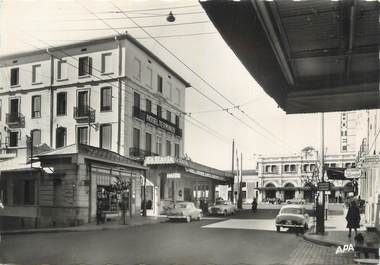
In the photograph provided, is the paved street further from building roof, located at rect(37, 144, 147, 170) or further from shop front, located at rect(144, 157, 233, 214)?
shop front, located at rect(144, 157, 233, 214)

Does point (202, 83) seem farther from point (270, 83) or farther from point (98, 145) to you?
point (98, 145)

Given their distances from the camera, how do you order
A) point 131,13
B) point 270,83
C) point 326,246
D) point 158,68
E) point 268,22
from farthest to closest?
1. point 158,68
2. point 326,246
3. point 131,13
4. point 270,83
5. point 268,22

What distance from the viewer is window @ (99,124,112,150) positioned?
15.1 m

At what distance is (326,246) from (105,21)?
969 centimetres

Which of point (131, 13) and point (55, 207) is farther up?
point (131, 13)

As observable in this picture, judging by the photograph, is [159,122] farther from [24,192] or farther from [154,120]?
[24,192]

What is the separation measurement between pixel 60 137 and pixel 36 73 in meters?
2.56

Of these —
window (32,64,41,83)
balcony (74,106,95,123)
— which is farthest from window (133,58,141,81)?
window (32,64,41,83)

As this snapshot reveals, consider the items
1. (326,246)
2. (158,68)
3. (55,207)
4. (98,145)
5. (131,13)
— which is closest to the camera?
(131,13)

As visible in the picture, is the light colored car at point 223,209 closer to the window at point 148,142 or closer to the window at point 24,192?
the window at point 148,142

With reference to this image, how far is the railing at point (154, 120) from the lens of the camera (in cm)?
1676

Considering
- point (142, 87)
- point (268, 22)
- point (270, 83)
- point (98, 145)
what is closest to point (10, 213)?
point (98, 145)

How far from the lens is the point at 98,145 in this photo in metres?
16.6

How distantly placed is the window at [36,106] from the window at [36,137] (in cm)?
95
